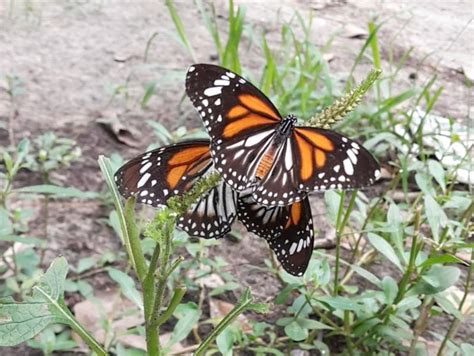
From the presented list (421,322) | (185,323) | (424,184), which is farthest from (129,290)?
(424,184)

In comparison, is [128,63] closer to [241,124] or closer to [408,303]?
[408,303]

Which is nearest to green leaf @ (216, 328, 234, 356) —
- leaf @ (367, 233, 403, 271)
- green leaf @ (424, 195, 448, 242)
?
leaf @ (367, 233, 403, 271)

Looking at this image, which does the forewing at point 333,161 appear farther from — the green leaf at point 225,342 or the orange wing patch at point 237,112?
the green leaf at point 225,342

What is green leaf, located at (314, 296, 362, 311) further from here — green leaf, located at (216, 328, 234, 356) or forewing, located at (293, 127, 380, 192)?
forewing, located at (293, 127, 380, 192)

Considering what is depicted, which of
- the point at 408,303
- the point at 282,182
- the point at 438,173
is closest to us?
the point at 282,182

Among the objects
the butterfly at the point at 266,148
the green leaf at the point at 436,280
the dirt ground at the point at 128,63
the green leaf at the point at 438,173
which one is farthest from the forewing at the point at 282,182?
the dirt ground at the point at 128,63

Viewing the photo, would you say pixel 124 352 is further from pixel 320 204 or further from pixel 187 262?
pixel 320 204
